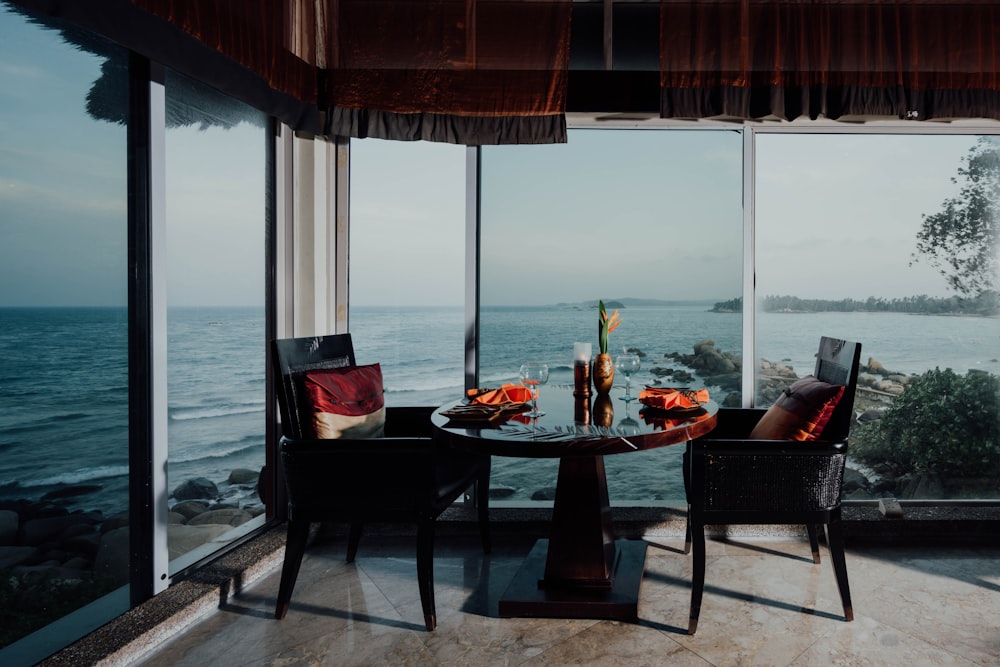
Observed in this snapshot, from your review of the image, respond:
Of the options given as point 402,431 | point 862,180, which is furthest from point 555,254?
point 402,431

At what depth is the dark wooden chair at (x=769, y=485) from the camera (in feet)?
7.35

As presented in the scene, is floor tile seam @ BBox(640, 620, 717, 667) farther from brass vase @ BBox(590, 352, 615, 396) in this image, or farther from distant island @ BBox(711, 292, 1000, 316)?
distant island @ BBox(711, 292, 1000, 316)

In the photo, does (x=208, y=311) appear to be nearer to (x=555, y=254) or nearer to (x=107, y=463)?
(x=107, y=463)

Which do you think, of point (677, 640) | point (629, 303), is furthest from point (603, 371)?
point (629, 303)

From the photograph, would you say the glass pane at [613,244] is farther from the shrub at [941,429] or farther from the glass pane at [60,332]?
the glass pane at [60,332]

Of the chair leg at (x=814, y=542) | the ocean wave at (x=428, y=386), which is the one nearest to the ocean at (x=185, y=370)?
the chair leg at (x=814, y=542)

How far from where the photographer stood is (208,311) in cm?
266

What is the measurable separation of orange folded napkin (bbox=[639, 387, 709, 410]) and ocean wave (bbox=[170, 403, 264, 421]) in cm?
171

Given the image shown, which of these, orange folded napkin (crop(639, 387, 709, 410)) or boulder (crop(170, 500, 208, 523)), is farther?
boulder (crop(170, 500, 208, 523))

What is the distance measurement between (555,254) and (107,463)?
29.3ft

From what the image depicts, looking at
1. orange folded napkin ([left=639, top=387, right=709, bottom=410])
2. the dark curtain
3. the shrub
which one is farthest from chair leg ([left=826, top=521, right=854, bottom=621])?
the dark curtain

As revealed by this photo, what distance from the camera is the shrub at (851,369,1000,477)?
11.1 feet

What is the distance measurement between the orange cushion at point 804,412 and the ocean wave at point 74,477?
2233mm

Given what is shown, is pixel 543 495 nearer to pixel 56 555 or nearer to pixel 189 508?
pixel 189 508
